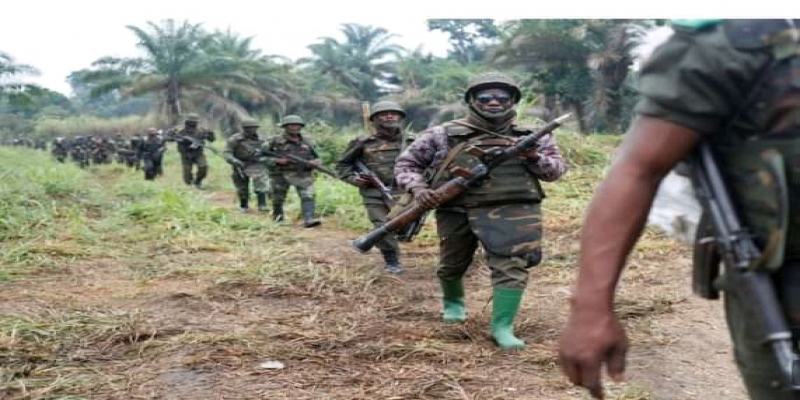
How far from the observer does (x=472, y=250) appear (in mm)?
4184

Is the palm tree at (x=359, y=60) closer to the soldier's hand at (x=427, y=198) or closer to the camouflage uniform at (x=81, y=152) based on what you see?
the camouflage uniform at (x=81, y=152)

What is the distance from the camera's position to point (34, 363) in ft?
11.5

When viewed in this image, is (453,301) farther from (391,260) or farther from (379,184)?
(379,184)

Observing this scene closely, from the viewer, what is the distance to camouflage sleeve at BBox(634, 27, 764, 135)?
43.7 inches

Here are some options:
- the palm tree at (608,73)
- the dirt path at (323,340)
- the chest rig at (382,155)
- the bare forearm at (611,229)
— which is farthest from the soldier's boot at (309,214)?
the palm tree at (608,73)

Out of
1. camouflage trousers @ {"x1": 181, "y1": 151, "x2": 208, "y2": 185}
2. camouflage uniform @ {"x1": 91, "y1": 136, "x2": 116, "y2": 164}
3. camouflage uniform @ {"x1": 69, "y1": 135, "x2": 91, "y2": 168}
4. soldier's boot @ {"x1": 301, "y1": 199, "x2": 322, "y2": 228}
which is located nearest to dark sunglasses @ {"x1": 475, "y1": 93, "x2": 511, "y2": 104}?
soldier's boot @ {"x1": 301, "y1": 199, "x2": 322, "y2": 228}

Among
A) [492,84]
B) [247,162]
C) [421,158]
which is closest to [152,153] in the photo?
[247,162]

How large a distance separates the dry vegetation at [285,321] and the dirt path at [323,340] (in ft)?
0.04

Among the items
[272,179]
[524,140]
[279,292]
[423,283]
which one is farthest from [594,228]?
[272,179]

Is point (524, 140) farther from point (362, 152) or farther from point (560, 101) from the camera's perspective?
point (560, 101)

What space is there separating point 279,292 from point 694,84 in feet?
14.0

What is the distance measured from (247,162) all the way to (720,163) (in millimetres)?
10193

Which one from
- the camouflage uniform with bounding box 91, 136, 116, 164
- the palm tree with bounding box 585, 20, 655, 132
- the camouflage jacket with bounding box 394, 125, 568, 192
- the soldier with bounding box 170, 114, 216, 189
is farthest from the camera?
the camouflage uniform with bounding box 91, 136, 116, 164

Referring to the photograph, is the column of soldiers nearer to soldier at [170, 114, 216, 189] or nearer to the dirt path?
the dirt path
